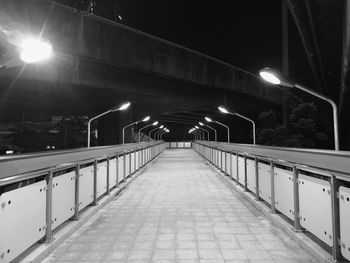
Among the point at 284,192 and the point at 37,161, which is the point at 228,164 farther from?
the point at 37,161

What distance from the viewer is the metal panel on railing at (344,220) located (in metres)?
3.40

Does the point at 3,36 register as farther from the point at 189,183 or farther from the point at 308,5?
the point at 308,5

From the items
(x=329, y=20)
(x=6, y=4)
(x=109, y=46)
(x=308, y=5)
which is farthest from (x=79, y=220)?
(x=329, y=20)

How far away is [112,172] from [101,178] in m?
1.40

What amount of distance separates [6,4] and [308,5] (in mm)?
11180

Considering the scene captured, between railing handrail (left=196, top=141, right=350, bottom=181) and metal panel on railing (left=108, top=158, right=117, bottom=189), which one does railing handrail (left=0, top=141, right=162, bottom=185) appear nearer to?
metal panel on railing (left=108, top=158, right=117, bottom=189)

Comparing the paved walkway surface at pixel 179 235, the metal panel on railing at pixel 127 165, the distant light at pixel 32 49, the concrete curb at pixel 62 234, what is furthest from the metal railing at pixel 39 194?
the metal panel on railing at pixel 127 165

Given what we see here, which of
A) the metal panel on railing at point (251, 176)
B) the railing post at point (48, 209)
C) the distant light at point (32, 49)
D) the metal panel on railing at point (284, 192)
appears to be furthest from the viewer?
the metal panel on railing at point (251, 176)

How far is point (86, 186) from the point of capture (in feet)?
21.0

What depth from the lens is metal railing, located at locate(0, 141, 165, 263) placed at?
343 centimetres

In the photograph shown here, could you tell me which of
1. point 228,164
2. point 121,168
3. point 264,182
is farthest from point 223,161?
point 264,182

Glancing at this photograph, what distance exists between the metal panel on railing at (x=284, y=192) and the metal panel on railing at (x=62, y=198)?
11.2ft


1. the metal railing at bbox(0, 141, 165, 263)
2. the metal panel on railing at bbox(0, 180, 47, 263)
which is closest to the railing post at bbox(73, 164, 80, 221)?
the metal railing at bbox(0, 141, 165, 263)

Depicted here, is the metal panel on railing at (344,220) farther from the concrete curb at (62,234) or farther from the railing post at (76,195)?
the railing post at (76,195)
